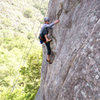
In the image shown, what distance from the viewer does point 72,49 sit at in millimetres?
3873

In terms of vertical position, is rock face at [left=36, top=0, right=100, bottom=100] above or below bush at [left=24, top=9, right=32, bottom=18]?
below

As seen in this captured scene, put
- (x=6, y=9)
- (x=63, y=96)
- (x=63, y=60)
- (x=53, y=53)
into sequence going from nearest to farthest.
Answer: (x=63, y=96)
(x=63, y=60)
(x=53, y=53)
(x=6, y=9)

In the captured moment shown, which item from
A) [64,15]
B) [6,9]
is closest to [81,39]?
[64,15]

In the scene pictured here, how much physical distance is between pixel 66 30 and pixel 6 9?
207 feet

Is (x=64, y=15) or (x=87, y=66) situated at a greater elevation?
(x=64, y=15)

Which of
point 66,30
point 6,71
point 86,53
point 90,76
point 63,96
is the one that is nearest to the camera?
point 90,76

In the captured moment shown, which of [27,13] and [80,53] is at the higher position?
[27,13]

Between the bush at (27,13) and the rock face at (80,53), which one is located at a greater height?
the bush at (27,13)

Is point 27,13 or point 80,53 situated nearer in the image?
point 80,53

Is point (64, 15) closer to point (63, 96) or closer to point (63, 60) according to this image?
point (63, 60)

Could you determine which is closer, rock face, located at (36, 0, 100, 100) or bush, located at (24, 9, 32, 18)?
rock face, located at (36, 0, 100, 100)

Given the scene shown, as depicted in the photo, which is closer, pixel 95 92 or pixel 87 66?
pixel 95 92

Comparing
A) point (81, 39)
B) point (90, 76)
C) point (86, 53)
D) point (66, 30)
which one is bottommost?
point (90, 76)

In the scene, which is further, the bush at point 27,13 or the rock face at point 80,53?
the bush at point 27,13
